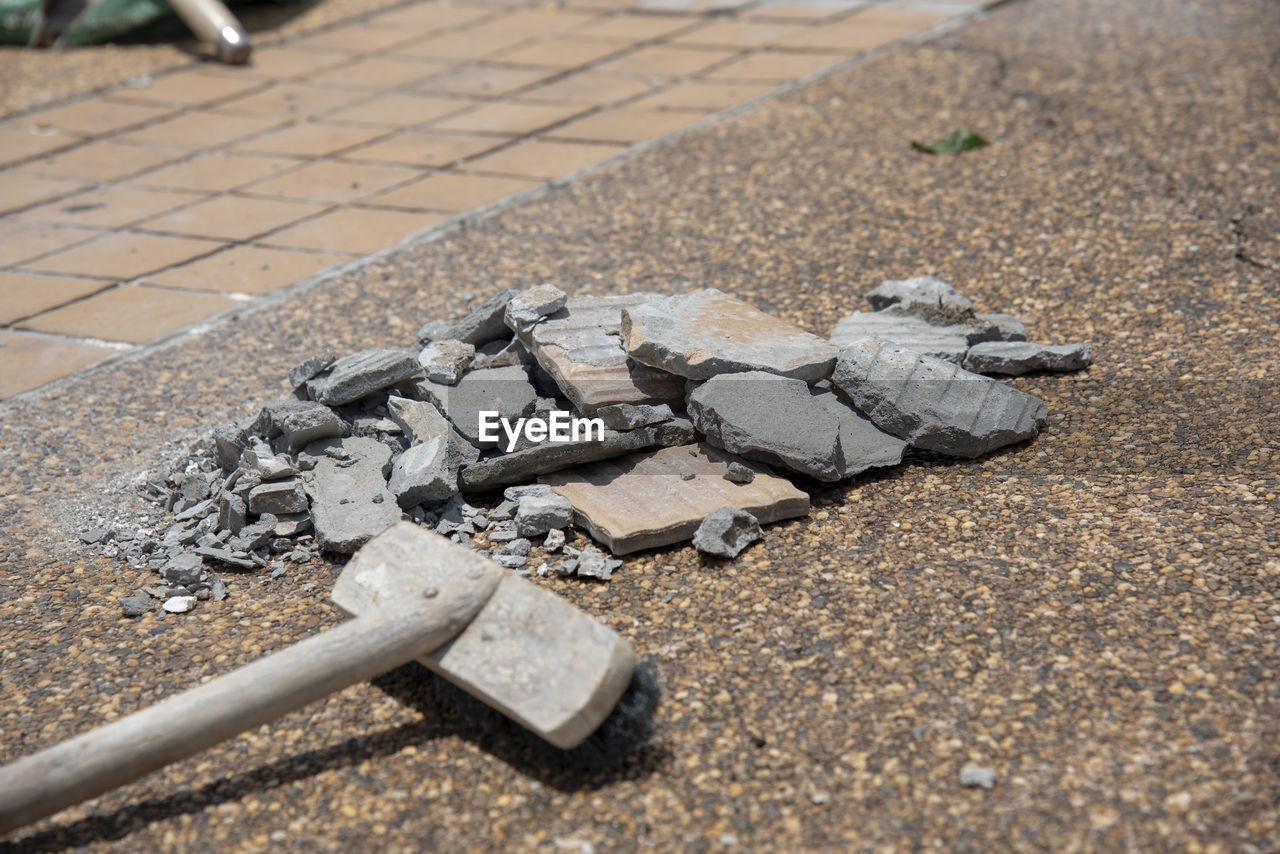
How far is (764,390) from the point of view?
9.75ft

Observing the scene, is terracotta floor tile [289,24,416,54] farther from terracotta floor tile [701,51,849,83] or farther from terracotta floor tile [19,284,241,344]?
terracotta floor tile [19,284,241,344]

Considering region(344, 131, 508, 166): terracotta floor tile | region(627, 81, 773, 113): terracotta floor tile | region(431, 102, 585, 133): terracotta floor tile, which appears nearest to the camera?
region(344, 131, 508, 166): terracotta floor tile

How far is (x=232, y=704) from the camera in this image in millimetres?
2059

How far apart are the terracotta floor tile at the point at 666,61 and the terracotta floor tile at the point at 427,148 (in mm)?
1140

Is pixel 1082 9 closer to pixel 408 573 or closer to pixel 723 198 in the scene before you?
pixel 723 198

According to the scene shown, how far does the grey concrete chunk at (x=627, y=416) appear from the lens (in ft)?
9.83

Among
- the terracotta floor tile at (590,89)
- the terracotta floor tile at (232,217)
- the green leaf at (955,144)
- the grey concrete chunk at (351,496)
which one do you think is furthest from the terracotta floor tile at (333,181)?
the green leaf at (955,144)

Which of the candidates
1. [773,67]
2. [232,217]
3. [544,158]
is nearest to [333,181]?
[232,217]

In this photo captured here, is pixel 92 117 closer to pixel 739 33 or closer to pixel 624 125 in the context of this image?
pixel 624 125

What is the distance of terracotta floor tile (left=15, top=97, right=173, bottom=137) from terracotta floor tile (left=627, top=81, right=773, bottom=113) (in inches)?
106

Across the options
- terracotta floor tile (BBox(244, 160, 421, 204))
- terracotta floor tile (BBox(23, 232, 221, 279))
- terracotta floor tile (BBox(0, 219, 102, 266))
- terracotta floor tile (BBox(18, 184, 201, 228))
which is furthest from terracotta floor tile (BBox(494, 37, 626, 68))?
terracotta floor tile (BBox(0, 219, 102, 266))

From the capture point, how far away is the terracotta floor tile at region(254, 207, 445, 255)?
4.62 metres

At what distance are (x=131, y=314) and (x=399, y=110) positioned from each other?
86.8 inches

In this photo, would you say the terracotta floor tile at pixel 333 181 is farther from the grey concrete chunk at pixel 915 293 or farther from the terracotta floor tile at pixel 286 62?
the grey concrete chunk at pixel 915 293
